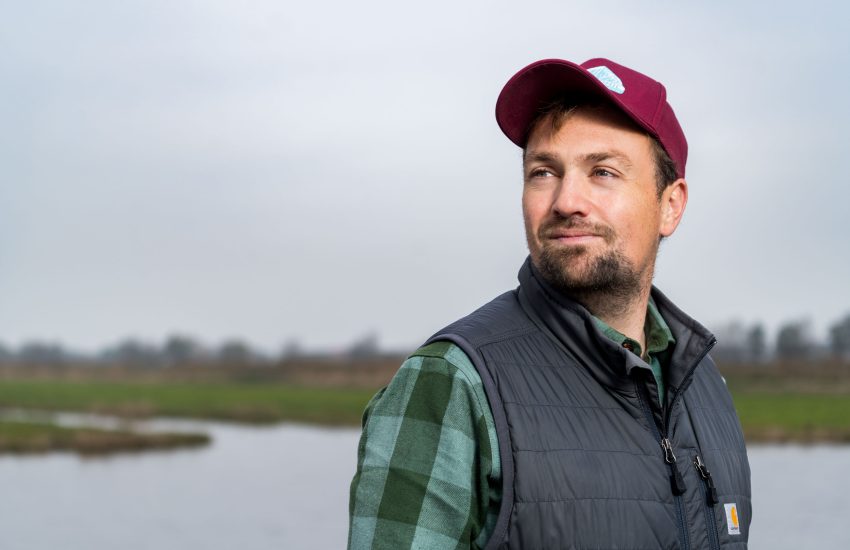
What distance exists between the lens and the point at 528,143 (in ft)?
7.81

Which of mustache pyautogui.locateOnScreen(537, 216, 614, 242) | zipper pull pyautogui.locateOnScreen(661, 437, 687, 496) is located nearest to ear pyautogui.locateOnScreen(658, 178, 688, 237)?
mustache pyautogui.locateOnScreen(537, 216, 614, 242)

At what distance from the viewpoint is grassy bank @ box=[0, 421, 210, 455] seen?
36.6 metres

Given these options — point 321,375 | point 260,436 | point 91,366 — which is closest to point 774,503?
point 260,436

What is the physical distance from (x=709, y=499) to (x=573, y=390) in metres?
0.44

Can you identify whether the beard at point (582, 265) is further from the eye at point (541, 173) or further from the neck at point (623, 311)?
the eye at point (541, 173)

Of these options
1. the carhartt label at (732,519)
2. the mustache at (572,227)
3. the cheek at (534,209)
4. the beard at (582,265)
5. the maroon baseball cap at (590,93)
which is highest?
the maroon baseball cap at (590,93)

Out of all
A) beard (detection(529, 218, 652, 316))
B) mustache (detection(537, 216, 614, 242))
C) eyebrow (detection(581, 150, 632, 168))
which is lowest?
beard (detection(529, 218, 652, 316))

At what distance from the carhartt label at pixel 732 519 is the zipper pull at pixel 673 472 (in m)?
0.21

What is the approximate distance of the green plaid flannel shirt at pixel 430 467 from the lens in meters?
1.88

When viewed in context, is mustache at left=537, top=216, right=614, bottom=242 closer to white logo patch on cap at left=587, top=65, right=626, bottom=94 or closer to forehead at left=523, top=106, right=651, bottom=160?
forehead at left=523, top=106, right=651, bottom=160

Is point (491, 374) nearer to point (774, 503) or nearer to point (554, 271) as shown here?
point (554, 271)

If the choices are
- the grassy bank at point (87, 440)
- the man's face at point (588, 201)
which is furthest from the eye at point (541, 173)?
the grassy bank at point (87, 440)

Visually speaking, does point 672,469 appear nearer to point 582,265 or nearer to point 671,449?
point 671,449

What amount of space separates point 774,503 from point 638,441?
89.3 feet
